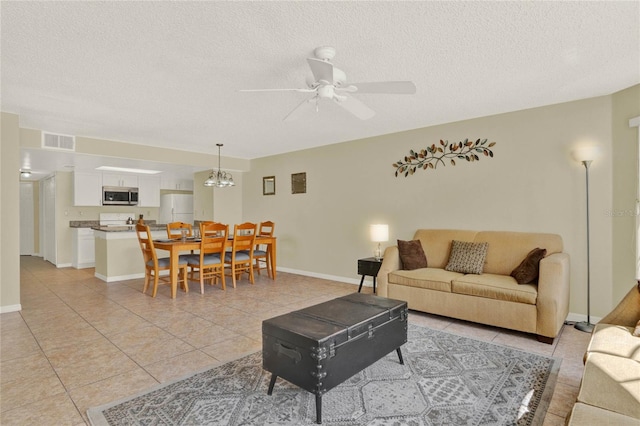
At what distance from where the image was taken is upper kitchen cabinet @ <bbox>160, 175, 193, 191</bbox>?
914cm

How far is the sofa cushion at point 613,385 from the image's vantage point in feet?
4.95

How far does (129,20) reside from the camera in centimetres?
214

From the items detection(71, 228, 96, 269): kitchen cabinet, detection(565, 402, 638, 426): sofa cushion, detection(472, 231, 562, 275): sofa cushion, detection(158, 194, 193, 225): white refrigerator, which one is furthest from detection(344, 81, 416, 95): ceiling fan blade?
detection(158, 194, 193, 225): white refrigerator

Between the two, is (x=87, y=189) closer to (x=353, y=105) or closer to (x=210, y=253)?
(x=210, y=253)

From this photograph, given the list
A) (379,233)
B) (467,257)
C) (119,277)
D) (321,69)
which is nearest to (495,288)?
(467,257)

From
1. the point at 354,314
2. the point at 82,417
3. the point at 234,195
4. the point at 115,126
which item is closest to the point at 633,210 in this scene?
the point at 354,314

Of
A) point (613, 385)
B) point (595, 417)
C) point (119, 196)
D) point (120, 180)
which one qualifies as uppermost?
point (120, 180)

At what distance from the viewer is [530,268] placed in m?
3.45

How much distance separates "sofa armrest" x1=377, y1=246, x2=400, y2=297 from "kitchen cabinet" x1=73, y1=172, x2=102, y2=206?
6.81 m

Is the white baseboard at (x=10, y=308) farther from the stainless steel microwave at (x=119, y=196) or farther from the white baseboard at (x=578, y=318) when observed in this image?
the white baseboard at (x=578, y=318)

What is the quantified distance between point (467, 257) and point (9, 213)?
5397 mm

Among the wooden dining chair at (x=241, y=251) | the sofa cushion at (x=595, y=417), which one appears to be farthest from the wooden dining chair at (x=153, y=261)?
the sofa cushion at (x=595, y=417)

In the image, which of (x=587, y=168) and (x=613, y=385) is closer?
(x=613, y=385)

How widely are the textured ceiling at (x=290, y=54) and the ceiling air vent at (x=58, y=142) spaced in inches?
26.3
